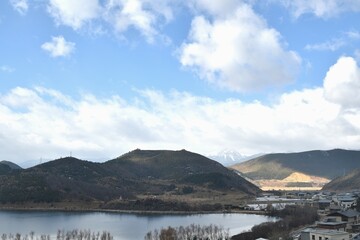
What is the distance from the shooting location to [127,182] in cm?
14075

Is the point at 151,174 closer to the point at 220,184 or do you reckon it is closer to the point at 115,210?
the point at 220,184

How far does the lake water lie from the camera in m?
63.4

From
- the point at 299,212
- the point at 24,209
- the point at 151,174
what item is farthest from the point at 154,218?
the point at 151,174

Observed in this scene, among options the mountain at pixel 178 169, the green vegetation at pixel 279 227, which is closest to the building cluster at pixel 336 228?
the green vegetation at pixel 279 227

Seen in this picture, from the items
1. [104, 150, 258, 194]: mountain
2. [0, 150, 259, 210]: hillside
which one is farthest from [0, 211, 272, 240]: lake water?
[104, 150, 258, 194]: mountain

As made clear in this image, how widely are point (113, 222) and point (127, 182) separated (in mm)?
66304

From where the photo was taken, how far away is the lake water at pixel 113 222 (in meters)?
63.4

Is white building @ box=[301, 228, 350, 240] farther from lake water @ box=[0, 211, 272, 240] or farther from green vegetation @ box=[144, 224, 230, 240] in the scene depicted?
lake water @ box=[0, 211, 272, 240]

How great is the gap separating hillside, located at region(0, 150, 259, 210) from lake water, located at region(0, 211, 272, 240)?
1448cm

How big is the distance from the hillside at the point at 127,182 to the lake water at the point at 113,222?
47.5 ft

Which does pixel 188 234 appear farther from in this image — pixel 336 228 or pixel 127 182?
pixel 127 182

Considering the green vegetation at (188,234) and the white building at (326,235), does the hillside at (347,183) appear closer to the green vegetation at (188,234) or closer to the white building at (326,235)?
the green vegetation at (188,234)

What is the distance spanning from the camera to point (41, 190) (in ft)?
358

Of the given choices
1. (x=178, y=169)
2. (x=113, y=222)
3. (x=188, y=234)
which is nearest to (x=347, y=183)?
(x=178, y=169)
